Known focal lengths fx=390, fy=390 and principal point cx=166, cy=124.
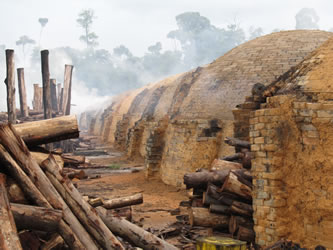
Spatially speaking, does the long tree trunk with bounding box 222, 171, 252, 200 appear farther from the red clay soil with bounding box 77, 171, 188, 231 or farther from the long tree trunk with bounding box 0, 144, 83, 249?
the long tree trunk with bounding box 0, 144, 83, 249

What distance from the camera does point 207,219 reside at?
7738 millimetres

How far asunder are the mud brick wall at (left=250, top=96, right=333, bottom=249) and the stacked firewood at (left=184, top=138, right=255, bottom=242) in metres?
0.38

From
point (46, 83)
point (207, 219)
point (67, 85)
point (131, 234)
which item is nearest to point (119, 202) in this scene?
point (131, 234)

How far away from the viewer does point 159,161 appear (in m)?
17.2

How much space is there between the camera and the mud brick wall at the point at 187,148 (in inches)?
543

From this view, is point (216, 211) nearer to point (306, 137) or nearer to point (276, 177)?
point (276, 177)

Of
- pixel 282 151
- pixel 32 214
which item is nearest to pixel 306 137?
pixel 282 151

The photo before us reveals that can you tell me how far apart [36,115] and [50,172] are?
67.4 ft

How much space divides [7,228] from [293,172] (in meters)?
4.89

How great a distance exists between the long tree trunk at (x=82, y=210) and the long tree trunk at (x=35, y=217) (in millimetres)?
431

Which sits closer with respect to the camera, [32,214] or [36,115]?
[32,214]

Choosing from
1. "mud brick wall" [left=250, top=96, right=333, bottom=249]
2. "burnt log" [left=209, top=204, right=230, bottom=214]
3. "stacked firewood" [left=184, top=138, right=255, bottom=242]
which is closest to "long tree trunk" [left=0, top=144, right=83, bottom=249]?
"mud brick wall" [left=250, top=96, right=333, bottom=249]

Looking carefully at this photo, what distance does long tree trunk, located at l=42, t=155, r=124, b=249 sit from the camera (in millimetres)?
4211

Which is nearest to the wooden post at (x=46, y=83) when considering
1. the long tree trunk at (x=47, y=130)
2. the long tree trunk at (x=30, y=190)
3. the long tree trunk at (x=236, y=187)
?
the long tree trunk at (x=236, y=187)
